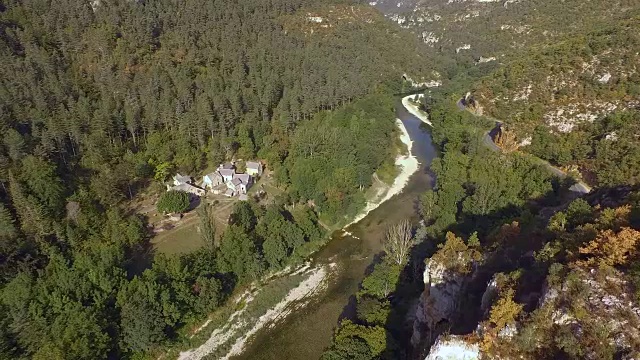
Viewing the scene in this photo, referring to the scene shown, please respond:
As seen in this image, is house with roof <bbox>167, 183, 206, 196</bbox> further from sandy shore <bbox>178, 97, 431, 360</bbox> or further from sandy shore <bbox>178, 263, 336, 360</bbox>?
sandy shore <bbox>178, 263, 336, 360</bbox>

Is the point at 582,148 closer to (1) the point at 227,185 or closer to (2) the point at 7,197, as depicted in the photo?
(1) the point at 227,185

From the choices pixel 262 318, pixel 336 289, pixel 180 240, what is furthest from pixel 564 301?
pixel 180 240

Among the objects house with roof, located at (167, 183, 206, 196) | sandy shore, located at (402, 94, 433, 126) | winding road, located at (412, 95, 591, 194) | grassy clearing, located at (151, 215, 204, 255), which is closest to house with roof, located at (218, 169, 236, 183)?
house with roof, located at (167, 183, 206, 196)

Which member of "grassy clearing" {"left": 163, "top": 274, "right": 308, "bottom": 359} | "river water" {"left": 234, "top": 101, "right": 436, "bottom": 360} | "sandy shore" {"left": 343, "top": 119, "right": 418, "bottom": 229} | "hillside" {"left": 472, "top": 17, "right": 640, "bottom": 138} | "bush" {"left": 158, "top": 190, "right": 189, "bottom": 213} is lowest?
"sandy shore" {"left": 343, "top": 119, "right": 418, "bottom": 229}

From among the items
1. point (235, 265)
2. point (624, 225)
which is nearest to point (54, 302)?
point (235, 265)

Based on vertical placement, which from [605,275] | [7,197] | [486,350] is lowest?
[7,197]

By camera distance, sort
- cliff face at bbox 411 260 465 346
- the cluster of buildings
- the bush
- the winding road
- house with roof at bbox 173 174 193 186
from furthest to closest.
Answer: house with roof at bbox 173 174 193 186 → the cluster of buildings → the bush → the winding road → cliff face at bbox 411 260 465 346

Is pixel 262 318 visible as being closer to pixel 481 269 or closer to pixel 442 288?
pixel 442 288
